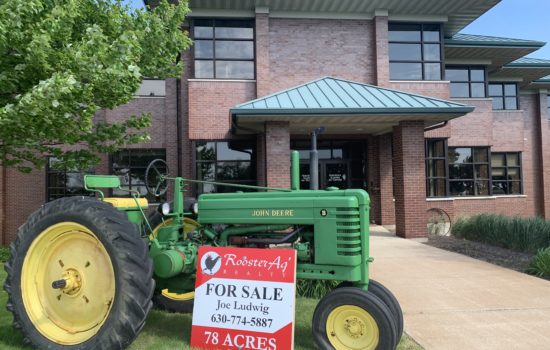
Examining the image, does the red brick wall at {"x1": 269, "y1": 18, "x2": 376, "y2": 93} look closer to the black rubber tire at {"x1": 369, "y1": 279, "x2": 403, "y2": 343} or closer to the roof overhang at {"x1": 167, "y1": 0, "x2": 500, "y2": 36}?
the roof overhang at {"x1": 167, "y1": 0, "x2": 500, "y2": 36}

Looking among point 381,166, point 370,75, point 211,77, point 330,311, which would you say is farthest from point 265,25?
point 330,311

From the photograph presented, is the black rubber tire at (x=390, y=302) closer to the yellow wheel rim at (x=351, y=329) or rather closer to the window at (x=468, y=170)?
the yellow wheel rim at (x=351, y=329)

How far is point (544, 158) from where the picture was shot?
19.0 metres

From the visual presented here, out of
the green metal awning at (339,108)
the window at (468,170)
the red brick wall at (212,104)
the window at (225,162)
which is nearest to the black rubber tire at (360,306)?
the green metal awning at (339,108)

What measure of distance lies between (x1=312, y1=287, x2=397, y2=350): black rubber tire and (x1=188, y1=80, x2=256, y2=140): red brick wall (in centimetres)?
976

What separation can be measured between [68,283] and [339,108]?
7766mm

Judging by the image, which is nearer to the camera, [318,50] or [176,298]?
[176,298]

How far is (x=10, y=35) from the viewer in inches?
229

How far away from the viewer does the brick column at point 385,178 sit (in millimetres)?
14406

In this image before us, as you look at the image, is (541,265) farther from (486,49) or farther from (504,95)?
(504,95)

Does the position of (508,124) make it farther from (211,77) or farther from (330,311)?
(330,311)

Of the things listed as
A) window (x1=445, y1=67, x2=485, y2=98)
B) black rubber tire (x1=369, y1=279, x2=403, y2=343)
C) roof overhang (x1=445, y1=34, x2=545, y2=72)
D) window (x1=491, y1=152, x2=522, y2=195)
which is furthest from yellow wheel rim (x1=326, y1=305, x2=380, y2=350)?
window (x1=491, y1=152, x2=522, y2=195)

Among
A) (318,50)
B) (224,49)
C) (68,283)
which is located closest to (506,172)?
(318,50)

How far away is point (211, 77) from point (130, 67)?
670 cm
